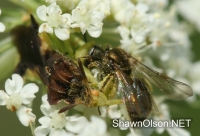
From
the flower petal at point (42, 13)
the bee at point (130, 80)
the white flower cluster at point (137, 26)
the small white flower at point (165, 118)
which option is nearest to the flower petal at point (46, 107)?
the bee at point (130, 80)

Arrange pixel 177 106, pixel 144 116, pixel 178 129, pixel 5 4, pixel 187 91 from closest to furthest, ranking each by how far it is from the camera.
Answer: pixel 144 116, pixel 187 91, pixel 178 129, pixel 177 106, pixel 5 4

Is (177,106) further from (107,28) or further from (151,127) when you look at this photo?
(107,28)

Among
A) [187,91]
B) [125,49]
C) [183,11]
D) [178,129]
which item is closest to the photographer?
[187,91]

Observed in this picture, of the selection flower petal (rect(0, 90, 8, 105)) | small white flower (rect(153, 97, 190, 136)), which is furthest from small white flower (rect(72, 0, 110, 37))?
small white flower (rect(153, 97, 190, 136))

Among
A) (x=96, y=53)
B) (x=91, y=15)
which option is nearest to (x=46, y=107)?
(x=96, y=53)

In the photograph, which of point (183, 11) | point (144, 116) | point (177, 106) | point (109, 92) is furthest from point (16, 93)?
point (183, 11)

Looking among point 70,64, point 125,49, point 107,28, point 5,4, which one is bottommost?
point 70,64

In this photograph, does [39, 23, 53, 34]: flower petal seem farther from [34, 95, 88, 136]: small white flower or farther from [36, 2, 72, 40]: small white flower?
[34, 95, 88, 136]: small white flower
